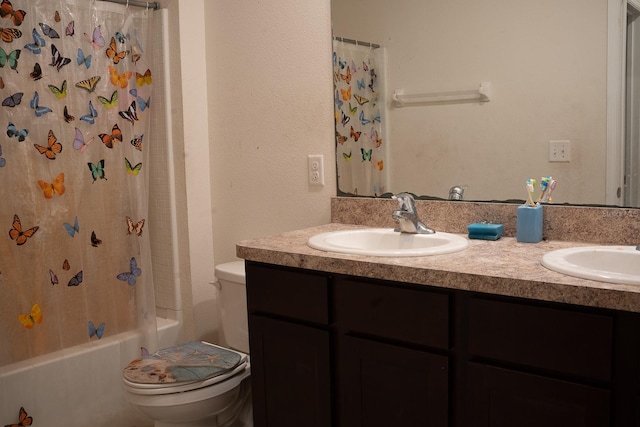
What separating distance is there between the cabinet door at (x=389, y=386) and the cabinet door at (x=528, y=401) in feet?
0.28

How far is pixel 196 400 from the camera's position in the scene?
83.9 inches

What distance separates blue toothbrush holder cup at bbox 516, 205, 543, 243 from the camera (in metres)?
1.83

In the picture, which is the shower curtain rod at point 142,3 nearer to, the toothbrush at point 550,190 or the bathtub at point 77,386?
the bathtub at point 77,386

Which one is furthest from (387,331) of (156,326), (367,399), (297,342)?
(156,326)

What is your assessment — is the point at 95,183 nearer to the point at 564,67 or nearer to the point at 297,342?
the point at 297,342

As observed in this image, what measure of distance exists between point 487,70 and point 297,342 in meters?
1.04

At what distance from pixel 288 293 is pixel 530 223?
0.74 meters

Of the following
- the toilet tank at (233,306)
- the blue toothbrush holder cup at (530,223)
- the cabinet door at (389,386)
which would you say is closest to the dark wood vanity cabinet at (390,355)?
the cabinet door at (389,386)

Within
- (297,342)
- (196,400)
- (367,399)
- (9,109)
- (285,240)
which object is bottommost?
(196,400)

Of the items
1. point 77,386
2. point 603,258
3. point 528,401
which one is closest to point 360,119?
point 603,258

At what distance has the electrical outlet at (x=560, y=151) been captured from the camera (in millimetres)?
1853

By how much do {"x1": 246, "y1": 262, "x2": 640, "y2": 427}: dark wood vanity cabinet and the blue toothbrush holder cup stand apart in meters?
0.43

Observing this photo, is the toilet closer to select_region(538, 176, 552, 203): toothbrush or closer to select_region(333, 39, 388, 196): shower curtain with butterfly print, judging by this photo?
select_region(333, 39, 388, 196): shower curtain with butterfly print

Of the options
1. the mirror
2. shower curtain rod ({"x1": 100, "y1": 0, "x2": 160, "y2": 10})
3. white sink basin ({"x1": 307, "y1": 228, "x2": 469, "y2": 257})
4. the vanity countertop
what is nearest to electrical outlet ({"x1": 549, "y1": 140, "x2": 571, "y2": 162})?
the mirror
